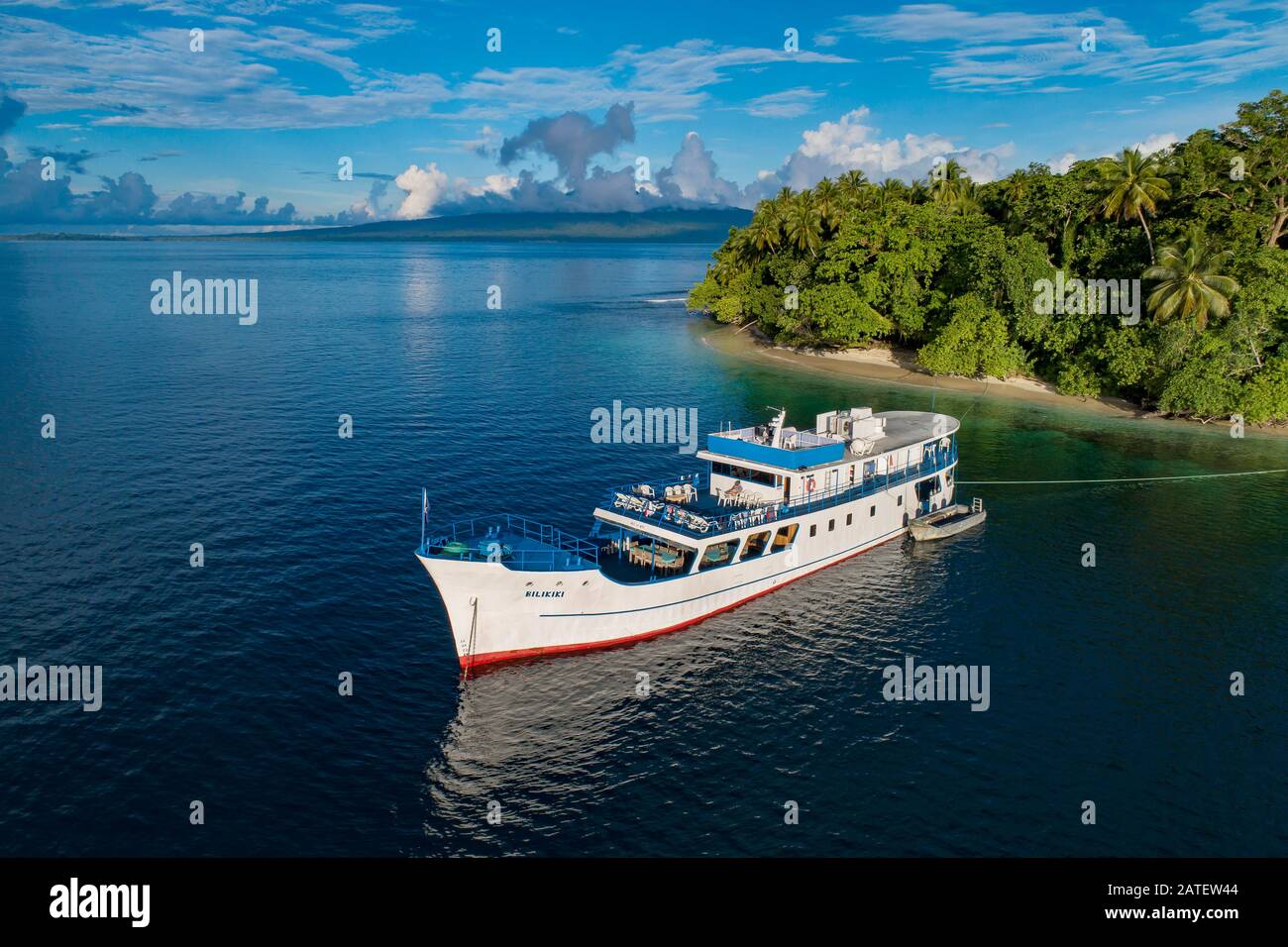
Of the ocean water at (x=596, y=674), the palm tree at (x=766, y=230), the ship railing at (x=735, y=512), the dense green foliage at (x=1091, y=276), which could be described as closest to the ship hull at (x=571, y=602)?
the ship railing at (x=735, y=512)

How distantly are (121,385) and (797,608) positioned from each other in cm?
8053

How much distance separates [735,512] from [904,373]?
219ft

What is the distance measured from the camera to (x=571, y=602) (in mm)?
39281

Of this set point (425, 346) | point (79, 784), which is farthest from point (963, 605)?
point (425, 346)

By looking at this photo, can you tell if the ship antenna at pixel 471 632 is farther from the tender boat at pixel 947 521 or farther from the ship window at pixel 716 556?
the tender boat at pixel 947 521

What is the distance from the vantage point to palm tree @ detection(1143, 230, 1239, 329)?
73.4 m

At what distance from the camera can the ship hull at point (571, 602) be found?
1486 inches

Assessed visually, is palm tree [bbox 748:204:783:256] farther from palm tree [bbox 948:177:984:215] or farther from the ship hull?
the ship hull

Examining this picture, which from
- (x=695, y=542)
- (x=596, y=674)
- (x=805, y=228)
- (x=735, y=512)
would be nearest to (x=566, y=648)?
(x=596, y=674)

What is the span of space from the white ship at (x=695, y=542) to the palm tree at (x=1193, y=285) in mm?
31834

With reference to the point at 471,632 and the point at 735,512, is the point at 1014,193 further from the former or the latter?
the point at 471,632

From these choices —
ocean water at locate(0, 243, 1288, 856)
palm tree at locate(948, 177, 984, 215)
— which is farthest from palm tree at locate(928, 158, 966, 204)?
ocean water at locate(0, 243, 1288, 856)

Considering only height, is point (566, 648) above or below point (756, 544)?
below
